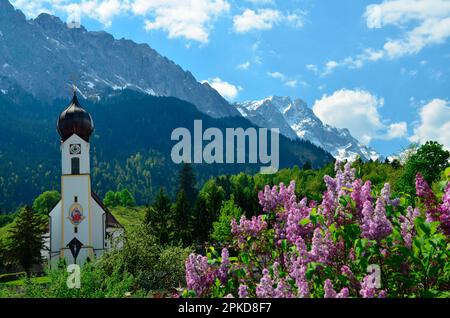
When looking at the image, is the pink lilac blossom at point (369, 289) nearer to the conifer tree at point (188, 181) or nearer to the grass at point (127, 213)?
the conifer tree at point (188, 181)

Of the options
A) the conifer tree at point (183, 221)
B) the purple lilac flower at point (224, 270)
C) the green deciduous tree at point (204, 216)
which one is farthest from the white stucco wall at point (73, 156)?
the purple lilac flower at point (224, 270)

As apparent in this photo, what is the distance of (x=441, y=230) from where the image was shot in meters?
7.41

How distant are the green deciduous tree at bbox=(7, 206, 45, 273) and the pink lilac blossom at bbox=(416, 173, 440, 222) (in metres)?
63.2

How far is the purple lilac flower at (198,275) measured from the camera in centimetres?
769

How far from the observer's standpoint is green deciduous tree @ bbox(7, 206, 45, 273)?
66.2 meters

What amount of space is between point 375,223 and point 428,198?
102 centimetres

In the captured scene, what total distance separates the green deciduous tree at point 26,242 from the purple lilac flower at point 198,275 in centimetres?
6196

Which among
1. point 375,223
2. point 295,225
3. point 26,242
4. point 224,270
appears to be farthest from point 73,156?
point 375,223

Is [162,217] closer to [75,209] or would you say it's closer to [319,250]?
[75,209]

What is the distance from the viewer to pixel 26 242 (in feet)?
219

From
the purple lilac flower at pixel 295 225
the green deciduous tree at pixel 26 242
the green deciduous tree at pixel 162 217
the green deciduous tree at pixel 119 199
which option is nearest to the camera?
the purple lilac flower at pixel 295 225
